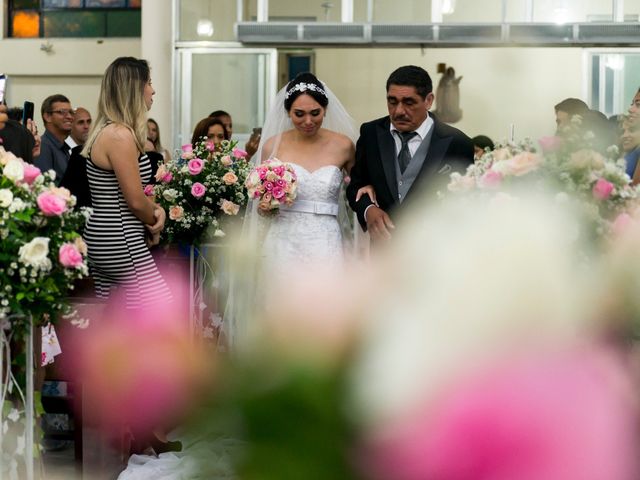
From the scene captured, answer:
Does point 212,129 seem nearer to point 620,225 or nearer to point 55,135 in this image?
point 55,135

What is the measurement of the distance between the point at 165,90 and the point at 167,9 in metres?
1.41

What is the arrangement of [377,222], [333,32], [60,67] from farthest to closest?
[60,67] < [333,32] < [377,222]

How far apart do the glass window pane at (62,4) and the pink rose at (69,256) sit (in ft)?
56.7

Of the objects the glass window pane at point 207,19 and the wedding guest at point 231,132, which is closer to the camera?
the wedding guest at point 231,132

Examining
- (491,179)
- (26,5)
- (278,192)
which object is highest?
(26,5)

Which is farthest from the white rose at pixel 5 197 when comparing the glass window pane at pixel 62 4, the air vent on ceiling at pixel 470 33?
the glass window pane at pixel 62 4

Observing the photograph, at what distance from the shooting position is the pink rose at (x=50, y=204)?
11.6 ft

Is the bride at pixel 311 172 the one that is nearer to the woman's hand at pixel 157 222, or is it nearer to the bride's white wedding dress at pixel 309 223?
the bride's white wedding dress at pixel 309 223

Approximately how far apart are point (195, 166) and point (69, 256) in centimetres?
355

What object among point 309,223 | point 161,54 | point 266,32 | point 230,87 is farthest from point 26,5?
point 309,223

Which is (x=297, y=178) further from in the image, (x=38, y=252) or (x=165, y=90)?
(x=165, y=90)

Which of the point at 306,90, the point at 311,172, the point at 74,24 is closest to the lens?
the point at 306,90

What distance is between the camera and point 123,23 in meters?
19.6

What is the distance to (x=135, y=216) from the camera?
532 cm
